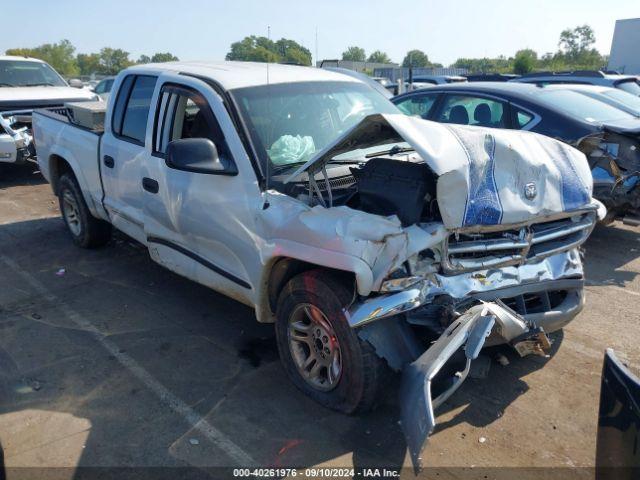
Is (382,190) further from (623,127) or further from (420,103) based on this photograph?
(420,103)

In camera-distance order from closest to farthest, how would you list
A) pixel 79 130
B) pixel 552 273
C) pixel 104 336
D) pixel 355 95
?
pixel 552 273 < pixel 104 336 < pixel 355 95 < pixel 79 130

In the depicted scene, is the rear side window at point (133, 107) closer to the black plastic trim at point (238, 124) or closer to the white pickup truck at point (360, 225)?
the white pickup truck at point (360, 225)

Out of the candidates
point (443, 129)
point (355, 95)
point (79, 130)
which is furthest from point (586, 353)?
point (79, 130)

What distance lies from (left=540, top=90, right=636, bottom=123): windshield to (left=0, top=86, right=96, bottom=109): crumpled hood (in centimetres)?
838

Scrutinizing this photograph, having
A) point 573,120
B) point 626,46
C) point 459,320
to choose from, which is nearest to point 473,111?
point 573,120

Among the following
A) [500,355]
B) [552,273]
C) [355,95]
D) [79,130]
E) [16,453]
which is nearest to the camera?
[16,453]

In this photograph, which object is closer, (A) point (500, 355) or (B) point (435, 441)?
(B) point (435, 441)

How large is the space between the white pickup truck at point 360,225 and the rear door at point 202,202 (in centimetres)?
1

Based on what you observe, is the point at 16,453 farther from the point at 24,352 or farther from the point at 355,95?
the point at 355,95

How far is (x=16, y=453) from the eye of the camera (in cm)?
301

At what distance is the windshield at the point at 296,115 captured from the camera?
3723mm

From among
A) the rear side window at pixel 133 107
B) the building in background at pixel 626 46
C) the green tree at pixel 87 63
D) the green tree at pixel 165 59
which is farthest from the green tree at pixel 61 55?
the rear side window at pixel 133 107

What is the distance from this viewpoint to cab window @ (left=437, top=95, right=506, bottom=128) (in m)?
6.46

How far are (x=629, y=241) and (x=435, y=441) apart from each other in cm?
476
